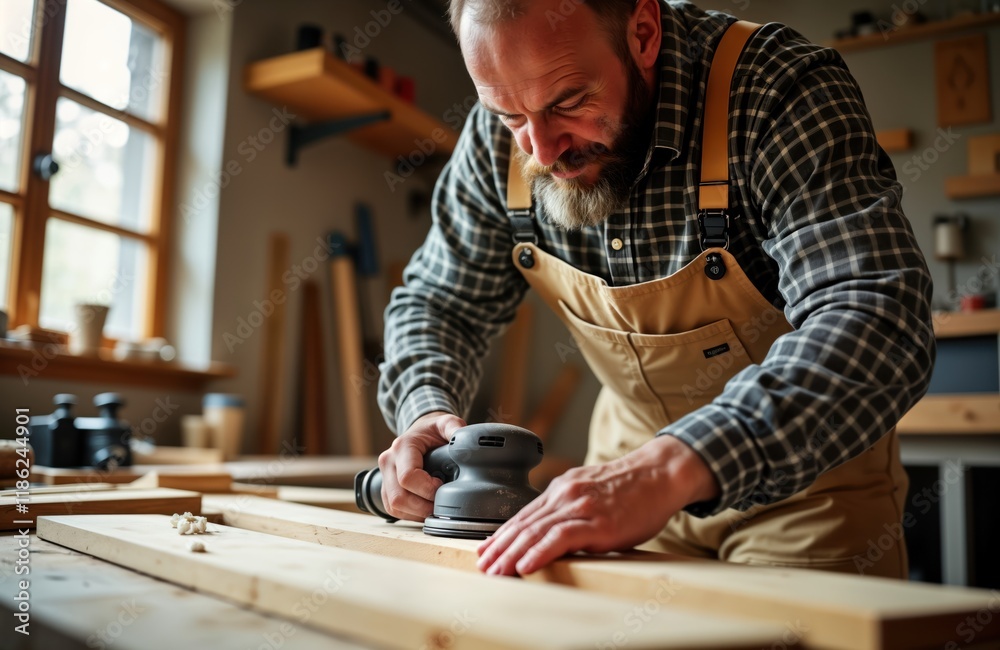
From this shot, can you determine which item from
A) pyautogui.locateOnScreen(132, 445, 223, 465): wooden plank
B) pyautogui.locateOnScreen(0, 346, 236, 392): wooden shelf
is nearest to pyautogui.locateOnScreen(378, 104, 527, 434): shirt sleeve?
pyautogui.locateOnScreen(132, 445, 223, 465): wooden plank

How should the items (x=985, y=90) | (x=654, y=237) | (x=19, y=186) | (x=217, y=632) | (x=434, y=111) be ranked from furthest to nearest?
(x=434, y=111) → (x=985, y=90) → (x=19, y=186) → (x=654, y=237) → (x=217, y=632)

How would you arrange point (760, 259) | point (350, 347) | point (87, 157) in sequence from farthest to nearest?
point (350, 347) → point (87, 157) → point (760, 259)

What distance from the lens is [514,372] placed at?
5.17 meters

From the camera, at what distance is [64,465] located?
2027 millimetres

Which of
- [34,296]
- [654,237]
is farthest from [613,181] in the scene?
[34,296]

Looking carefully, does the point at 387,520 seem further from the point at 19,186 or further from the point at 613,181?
the point at 19,186

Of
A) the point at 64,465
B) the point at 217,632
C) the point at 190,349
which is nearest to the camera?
the point at 217,632

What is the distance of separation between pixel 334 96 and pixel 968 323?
9.09ft

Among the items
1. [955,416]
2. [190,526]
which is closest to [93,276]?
[190,526]

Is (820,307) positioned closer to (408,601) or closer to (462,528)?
(462,528)

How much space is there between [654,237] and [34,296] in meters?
2.40

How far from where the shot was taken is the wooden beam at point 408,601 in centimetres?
60

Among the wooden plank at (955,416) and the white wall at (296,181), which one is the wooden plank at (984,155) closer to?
the white wall at (296,181)

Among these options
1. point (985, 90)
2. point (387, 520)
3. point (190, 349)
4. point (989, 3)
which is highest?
point (989, 3)
